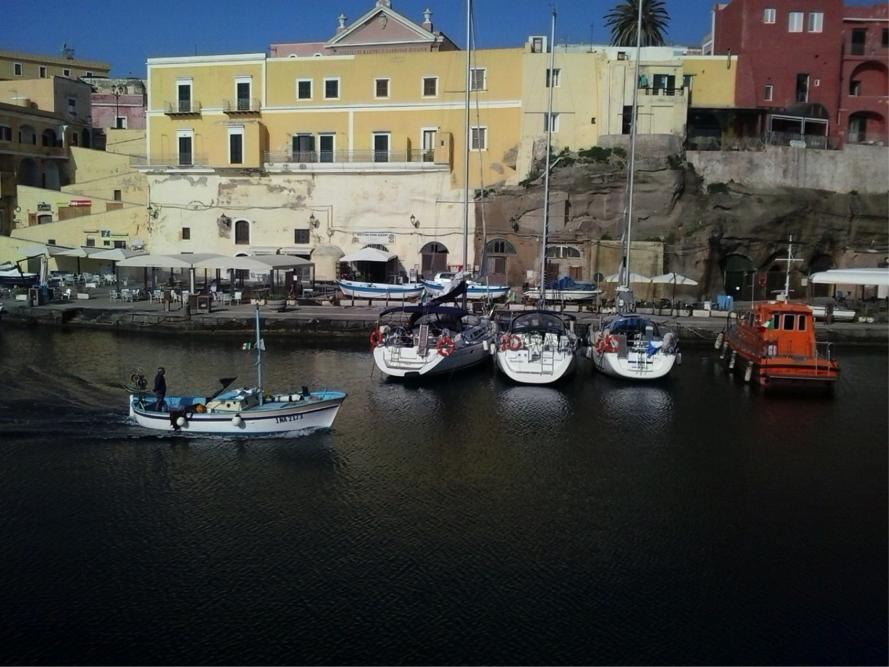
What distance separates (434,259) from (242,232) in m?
11.5

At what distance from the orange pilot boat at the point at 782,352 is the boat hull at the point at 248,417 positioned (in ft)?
46.6

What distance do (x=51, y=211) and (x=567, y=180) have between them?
1314 inches

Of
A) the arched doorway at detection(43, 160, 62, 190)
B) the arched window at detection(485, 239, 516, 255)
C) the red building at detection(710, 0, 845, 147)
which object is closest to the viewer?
the arched window at detection(485, 239, 516, 255)

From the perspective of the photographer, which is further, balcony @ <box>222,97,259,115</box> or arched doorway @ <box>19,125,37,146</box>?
arched doorway @ <box>19,125,37,146</box>

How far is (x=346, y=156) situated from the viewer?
49.3 meters

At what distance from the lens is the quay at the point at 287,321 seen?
3578 centimetres

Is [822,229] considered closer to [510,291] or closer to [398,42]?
[510,291]

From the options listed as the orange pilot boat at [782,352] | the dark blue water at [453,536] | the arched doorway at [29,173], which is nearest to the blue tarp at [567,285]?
the orange pilot boat at [782,352]

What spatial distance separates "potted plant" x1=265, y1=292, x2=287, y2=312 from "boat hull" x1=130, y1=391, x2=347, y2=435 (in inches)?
746

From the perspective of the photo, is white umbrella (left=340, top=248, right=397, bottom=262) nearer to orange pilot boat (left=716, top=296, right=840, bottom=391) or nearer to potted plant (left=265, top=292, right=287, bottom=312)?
potted plant (left=265, top=292, right=287, bottom=312)

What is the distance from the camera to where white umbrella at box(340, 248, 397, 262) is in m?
45.0

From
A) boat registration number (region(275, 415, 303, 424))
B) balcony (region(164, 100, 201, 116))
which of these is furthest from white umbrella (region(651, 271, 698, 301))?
balcony (region(164, 100, 201, 116))

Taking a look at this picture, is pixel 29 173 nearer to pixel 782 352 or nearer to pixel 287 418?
pixel 287 418

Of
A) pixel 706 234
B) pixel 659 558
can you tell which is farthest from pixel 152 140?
pixel 659 558
